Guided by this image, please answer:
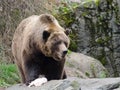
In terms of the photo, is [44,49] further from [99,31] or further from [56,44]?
[99,31]

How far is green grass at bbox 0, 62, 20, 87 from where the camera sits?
34.6 ft

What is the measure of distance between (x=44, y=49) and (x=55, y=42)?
0.79 ft

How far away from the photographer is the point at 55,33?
7.27 metres

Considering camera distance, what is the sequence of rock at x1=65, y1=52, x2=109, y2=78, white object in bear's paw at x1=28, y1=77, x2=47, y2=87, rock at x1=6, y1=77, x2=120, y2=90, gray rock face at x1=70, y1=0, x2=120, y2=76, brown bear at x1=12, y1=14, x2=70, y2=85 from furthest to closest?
gray rock face at x1=70, y1=0, x2=120, y2=76 < rock at x1=65, y1=52, x2=109, y2=78 < brown bear at x1=12, y1=14, x2=70, y2=85 < white object in bear's paw at x1=28, y1=77, x2=47, y2=87 < rock at x1=6, y1=77, x2=120, y2=90

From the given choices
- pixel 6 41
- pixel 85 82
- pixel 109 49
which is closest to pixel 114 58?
pixel 109 49

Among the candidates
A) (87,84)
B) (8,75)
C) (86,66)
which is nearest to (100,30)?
(86,66)

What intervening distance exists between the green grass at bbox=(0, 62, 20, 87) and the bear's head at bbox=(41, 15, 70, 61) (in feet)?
10.4

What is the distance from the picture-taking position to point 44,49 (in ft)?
24.2

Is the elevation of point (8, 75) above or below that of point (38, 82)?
below

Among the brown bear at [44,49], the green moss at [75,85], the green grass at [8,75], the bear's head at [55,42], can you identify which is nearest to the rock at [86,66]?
the green grass at [8,75]

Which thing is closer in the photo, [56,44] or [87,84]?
[87,84]

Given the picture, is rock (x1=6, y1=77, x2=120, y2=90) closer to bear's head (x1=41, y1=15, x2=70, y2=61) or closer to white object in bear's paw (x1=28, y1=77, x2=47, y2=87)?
white object in bear's paw (x1=28, y1=77, x2=47, y2=87)

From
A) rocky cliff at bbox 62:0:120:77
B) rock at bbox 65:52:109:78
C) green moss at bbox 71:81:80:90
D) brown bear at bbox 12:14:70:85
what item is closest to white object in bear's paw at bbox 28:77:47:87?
brown bear at bbox 12:14:70:85

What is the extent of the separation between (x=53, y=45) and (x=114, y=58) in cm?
543
